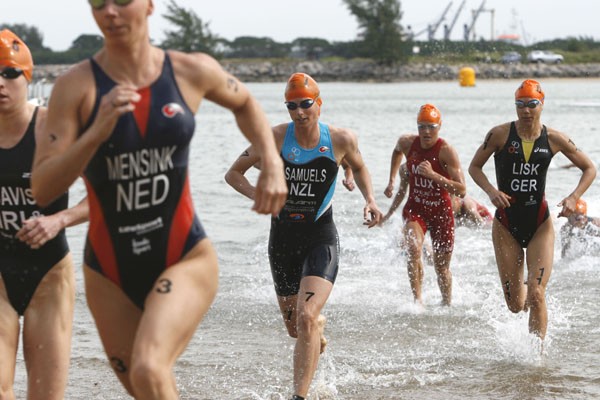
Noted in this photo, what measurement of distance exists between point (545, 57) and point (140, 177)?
130221mm

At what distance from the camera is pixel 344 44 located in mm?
152875

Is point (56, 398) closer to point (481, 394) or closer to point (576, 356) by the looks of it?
point (481, 394)

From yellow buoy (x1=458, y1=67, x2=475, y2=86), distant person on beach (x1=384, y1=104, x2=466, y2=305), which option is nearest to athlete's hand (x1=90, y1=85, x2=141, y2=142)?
distant person on beach (x1=384, y1=104, x2=466, y2=305)

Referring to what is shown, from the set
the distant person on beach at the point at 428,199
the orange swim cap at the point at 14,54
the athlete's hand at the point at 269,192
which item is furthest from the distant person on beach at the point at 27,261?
the distant person on beach at the point at 428,199

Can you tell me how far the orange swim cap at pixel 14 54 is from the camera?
5.17m

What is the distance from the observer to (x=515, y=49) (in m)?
132

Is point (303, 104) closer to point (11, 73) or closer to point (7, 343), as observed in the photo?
point (11, 73)

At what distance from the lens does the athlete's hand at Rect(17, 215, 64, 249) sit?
4820mm

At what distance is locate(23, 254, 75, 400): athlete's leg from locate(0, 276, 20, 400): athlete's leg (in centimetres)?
7

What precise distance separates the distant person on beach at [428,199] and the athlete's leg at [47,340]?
5742mm

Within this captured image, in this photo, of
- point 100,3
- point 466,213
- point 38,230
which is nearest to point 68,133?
point 100,3

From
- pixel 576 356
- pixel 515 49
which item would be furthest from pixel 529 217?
pixel 515 49

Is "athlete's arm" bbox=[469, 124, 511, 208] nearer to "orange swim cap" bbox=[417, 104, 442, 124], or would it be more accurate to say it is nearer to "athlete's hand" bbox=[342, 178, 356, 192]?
"athlete's hand" bbox=[342, 178, 356, 192]

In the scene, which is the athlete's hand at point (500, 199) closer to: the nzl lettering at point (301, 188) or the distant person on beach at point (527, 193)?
the distant person on beach at point (527, 193)
